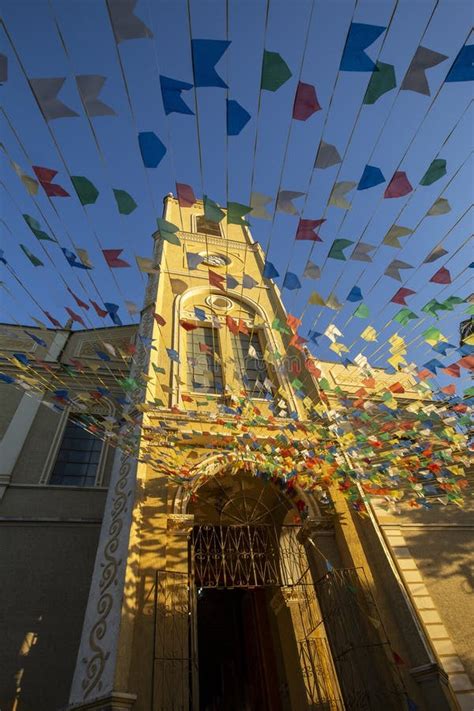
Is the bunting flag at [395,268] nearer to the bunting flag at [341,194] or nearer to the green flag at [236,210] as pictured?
the bunting flag at [341,194]

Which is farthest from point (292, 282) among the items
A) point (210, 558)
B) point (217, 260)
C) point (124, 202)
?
point (217, 260)

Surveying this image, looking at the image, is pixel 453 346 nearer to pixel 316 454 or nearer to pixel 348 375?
→ pixel 316 454

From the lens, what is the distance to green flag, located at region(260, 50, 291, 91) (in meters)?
3.19

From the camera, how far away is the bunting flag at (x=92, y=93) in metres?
3.35

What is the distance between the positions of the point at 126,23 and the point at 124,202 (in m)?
1.57

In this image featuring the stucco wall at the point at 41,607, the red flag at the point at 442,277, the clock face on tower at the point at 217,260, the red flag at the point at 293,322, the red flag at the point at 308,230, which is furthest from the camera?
the clock face on tower at the point at 217,260

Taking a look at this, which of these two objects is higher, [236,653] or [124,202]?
[124,202]

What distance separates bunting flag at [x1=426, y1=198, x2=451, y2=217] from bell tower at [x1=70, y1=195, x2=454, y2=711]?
7.10ft

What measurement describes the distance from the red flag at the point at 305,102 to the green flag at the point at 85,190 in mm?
2198

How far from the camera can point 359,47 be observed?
3.04m

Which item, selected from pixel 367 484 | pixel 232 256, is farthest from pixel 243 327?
pixel 367 484

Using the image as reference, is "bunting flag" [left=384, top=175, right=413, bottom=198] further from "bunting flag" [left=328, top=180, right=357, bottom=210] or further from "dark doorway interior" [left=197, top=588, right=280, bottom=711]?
"dark doorway interior" [left=197, top=588, right=280, bottom=711]

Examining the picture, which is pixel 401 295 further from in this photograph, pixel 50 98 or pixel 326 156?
pixel 50 98

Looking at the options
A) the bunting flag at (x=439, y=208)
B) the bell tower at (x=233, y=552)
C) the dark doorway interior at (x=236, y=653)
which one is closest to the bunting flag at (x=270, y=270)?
the bell tower at (x=233, y=552)
